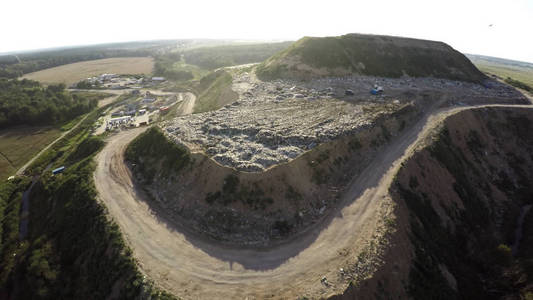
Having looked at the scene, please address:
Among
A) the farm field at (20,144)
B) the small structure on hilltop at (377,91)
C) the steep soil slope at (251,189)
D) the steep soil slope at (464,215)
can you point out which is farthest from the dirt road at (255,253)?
the farm field at (20,144)

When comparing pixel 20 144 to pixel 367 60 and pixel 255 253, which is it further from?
pixel 367 60

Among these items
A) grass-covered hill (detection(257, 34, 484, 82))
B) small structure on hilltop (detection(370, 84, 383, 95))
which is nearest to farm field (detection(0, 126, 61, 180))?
grass-covered hill (detection(257, 34, 484, 82))

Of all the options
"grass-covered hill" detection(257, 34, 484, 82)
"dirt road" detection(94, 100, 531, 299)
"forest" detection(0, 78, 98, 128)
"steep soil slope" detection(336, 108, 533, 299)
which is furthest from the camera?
"forest" detection(0, 78, 98, 128)

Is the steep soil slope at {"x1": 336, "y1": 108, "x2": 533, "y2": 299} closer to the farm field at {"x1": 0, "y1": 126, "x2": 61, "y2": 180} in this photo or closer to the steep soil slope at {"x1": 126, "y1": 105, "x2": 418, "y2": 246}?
the steep soil slope at {"x1": 126, "y1": 105, "x2": 418, "y2": 246}

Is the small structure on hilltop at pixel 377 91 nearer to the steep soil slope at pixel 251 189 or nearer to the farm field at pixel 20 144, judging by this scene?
the steep soil slope at pixel 251 189

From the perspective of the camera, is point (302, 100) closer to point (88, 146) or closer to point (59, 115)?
point (88, 146)

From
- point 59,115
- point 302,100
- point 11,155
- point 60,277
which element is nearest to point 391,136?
point 302,100
